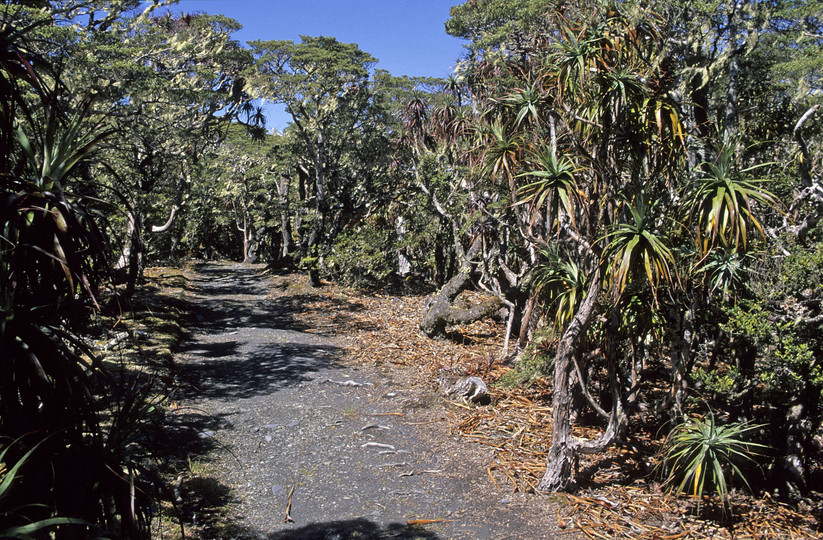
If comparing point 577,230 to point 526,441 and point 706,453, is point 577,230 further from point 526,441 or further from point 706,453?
point 526,441

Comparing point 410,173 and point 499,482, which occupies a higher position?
point 410,173

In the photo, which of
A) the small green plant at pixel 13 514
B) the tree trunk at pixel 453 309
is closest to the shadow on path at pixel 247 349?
the tree trunk at pixel 453 309

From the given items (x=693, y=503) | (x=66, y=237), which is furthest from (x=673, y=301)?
(x=66, y=237)

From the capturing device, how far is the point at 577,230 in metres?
5.82

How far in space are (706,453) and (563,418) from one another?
1.26 m

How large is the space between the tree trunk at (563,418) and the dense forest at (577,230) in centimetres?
2

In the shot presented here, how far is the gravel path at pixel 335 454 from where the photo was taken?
510 cm

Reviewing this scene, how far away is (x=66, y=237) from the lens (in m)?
2.41

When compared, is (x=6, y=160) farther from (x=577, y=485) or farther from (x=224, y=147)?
(x=224, y=147)

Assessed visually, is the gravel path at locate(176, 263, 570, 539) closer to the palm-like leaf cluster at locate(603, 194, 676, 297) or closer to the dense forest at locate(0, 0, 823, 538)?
the dense forest at locate(0, 0, 823, 538)

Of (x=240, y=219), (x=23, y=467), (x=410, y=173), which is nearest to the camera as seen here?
(x=23, y=467)

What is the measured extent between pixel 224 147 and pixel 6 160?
33552 millimetres

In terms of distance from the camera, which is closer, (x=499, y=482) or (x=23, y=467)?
(x=23, y=467)

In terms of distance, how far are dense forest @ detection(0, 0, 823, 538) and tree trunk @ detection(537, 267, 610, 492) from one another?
0.06ft
